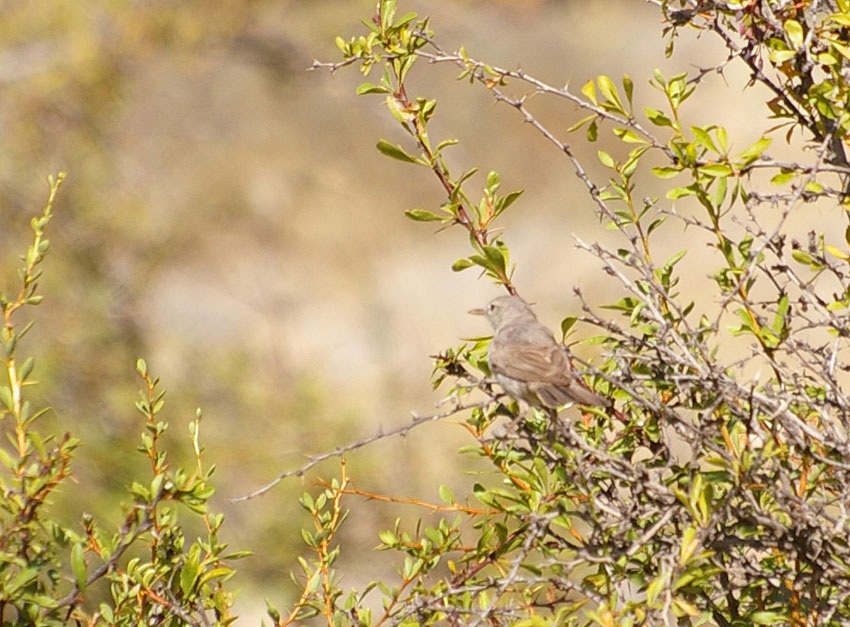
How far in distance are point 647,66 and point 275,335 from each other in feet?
23.0

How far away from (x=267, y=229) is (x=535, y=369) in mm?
10152

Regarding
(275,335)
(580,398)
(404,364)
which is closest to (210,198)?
(275,335)

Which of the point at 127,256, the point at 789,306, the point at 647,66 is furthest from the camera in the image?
the point at 647,66

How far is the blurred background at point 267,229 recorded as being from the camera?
700 cm

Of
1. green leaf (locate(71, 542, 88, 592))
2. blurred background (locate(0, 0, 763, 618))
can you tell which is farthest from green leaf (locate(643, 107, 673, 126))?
blurred background (locate(0, 0, 763, 618))

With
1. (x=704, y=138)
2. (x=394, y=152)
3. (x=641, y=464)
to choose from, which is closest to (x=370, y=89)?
(x=394, y=152)

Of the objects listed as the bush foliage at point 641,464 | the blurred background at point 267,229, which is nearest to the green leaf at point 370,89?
the bush foliage at point 641,464

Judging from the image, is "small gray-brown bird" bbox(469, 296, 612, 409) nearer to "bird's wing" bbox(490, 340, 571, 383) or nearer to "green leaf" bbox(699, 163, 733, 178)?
"bird's wing" bbox(490, 340, 571, 383)

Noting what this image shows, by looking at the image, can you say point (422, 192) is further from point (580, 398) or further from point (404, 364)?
point (580, 398)

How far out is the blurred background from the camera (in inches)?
276

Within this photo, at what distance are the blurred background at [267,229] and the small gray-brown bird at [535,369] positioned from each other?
1.11m

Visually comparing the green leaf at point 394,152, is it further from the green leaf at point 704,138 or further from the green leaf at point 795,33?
the green leaf at point 795,33

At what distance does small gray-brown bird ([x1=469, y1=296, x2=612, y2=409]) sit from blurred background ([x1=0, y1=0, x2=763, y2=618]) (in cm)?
111

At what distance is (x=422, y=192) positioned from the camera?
43.8 ft
